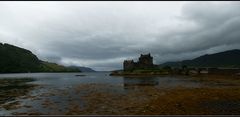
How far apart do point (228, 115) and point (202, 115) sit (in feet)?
8.97

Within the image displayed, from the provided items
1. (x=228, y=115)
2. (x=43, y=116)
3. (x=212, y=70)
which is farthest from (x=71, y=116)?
(x=212, y=70)

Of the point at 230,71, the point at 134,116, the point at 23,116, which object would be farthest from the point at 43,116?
the point at 230,71

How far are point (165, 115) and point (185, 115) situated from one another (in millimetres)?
2230

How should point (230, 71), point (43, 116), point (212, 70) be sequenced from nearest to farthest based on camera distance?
point (43, 116) < point (230, 71) < point (212, 70)

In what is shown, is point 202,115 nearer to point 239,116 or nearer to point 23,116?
point 239,116

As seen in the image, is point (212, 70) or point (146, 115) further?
point (212, 70)

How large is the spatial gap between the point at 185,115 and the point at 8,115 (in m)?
20.9

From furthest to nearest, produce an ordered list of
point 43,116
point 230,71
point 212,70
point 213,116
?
point 212,70 < point 230,71 < point 43,116 < point 213,116

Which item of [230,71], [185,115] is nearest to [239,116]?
[185,115]

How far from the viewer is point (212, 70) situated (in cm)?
19762

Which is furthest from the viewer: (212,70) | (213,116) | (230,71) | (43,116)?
(212,70)

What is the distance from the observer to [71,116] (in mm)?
25516

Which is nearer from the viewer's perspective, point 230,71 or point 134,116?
point 134,116

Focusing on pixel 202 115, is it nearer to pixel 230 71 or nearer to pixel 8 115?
pixel 8 115
